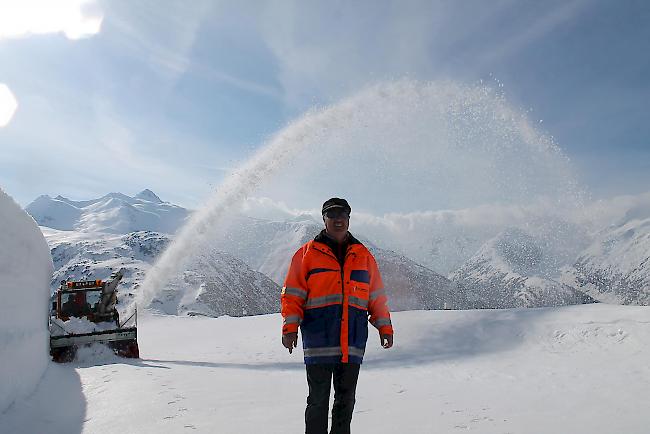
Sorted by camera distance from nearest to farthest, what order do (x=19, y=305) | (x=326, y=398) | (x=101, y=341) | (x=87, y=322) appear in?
1. (x=326, y=398)
2. (x=19, y=305)
3. (x=101, y=341)
4. (x=87, y=322)

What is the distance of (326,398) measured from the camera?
4.34m

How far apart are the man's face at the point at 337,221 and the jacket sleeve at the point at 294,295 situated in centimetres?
39

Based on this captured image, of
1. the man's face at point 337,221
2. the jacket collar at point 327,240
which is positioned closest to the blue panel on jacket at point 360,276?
the jacket collar at point 327,240

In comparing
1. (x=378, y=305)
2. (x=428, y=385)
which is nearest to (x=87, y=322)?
(x=428, y=385)

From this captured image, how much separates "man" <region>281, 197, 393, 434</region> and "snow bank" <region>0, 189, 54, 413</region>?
4.03 meters

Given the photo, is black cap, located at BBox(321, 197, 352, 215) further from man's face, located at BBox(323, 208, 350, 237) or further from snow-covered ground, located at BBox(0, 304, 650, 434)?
snow-covered ground, located at BBox(0, 304, 650, 434)

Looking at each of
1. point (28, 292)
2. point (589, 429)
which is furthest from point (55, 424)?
point (589, 429)

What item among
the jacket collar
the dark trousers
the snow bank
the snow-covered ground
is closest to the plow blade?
the snow-covered ground

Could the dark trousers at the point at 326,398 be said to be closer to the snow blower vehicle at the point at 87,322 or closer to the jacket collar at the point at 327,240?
the jacket collar at the point at 327,240

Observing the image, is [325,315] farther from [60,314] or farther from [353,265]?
[60,314]

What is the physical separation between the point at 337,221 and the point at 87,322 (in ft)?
46.0

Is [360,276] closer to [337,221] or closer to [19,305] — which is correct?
[337,221]

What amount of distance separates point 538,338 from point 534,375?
9.49ft

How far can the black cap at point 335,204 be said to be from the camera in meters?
4.55
